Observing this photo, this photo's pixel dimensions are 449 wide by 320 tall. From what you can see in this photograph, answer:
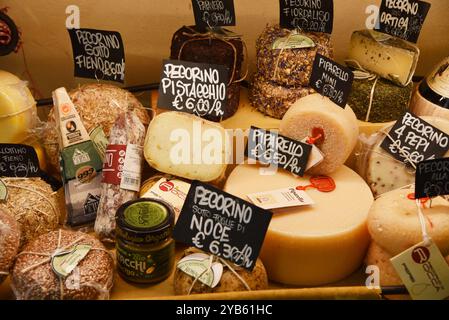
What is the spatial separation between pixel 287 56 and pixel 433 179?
2.72 feet

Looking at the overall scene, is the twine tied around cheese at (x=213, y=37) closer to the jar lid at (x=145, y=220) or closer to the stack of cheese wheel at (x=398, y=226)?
the jar lid at (x=145, y=220)

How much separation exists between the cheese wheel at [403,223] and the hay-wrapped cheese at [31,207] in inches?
40.5

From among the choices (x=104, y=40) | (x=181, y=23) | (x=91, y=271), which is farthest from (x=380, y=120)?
(x=91, y=271)

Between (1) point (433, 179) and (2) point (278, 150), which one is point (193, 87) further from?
(1) point (433, 179)

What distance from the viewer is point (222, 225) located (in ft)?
5.29

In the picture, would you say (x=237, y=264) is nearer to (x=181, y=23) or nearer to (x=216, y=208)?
(x=216, y=208)

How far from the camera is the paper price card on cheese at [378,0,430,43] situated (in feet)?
→ 7.43

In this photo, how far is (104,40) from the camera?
2197mm

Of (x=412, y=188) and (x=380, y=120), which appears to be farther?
(x=380, y=120)

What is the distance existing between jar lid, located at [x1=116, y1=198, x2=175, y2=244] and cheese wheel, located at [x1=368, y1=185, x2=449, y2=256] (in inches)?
24.7

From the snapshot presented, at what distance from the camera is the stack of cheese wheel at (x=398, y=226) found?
5.52 feet

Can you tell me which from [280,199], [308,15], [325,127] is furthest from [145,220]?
[308,15]

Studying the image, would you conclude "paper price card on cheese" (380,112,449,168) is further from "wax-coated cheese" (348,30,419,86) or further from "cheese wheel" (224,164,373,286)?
"wax-coated cheese" (348,30,419,86)

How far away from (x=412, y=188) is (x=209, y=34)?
3.30ft
